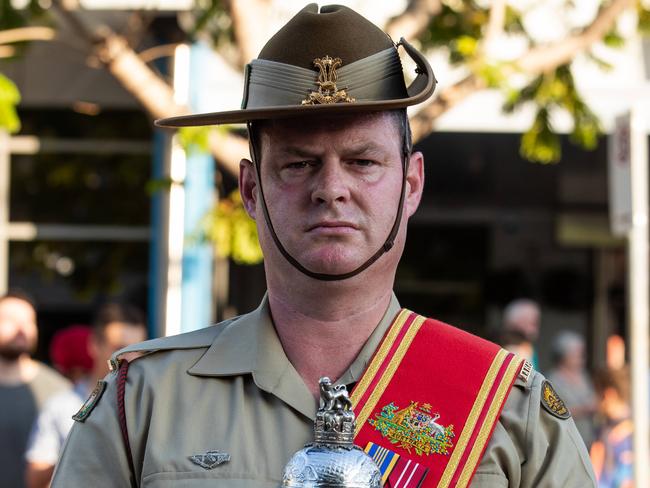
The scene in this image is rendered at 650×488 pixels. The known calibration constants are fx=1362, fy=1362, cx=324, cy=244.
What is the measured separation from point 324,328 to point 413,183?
0.34 m

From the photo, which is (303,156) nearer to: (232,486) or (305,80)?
(305,80)

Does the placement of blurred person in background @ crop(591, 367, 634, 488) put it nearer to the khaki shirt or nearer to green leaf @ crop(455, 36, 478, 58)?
green leaf @ crop(455, 36, 478, 58)

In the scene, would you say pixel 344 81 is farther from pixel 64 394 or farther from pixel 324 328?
pixel 64 394

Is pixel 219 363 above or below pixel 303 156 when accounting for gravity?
below

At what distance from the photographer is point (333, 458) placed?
209 centimetres

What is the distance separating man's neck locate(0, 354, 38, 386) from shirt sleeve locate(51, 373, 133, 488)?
187 inches

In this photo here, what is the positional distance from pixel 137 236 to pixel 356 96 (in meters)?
9.70

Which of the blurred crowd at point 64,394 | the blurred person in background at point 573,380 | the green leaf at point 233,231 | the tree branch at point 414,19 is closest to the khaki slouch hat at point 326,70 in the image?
the blurred crowd at point 64,394

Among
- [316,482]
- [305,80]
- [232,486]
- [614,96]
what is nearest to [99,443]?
[232,486]

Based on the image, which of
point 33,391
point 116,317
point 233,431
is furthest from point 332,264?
point 33,391

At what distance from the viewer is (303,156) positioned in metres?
2.49

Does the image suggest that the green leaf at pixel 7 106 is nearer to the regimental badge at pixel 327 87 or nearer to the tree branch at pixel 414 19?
the tree branch at pixel 414 19

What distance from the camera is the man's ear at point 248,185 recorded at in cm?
267

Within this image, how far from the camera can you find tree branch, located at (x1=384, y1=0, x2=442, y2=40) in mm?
7543
